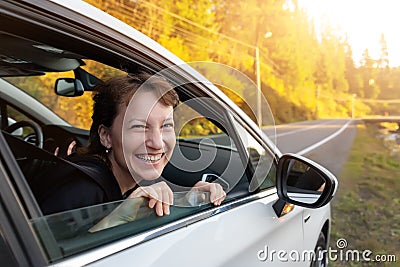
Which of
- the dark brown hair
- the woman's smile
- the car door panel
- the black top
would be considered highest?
the dark brown hair

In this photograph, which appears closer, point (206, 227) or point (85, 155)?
point (206, 227)

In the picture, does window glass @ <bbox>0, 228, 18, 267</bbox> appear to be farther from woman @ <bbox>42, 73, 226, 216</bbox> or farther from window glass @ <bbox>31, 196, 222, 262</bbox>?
woman @ <bbox>42, 73, 226, 216</bbox>

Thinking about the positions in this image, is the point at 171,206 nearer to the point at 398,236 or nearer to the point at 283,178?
the point at 283,178

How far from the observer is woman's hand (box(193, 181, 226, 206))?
170cm

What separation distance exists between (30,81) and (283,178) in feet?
7.23

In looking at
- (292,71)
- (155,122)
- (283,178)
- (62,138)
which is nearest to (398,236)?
(283,178)

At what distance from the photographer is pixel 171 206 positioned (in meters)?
1.49

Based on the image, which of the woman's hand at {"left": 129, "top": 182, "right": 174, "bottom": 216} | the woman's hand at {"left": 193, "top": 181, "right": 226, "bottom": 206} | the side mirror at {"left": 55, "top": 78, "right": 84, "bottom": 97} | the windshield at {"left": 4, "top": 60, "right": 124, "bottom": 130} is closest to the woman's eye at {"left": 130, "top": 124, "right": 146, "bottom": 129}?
the woman's hand at {"left": 129, "top": 182, "right": 174, "bottom": 216}

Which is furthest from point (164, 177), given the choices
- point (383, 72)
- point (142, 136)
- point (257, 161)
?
point (383, 72)

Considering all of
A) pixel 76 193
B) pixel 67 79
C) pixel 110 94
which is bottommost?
pixel 76 193

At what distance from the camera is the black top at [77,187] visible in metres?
1.27

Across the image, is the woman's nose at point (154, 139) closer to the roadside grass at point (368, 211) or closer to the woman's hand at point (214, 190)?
the woman's hand at point (214, 190)

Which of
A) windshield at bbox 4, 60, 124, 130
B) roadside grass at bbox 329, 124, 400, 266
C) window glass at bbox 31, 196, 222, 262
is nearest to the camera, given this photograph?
window glass at bbox 31, 196, 222, 262

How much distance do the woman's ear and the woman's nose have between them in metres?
0.22
